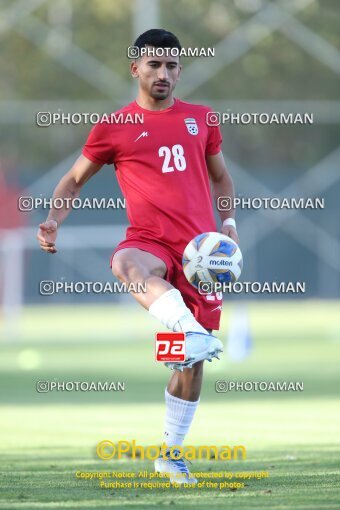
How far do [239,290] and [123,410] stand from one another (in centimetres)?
311

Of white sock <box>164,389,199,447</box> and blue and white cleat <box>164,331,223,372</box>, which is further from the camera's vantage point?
white sock <box>164,389,199,447</box>

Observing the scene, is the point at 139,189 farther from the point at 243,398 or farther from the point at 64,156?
the point at 64,156

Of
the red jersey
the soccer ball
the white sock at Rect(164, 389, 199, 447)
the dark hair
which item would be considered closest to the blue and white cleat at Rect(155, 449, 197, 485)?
the white sock at Rect(164, 389, 199, 447)

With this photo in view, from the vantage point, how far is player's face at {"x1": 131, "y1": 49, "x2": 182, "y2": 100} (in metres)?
7.38

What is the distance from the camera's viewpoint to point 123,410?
11852mm

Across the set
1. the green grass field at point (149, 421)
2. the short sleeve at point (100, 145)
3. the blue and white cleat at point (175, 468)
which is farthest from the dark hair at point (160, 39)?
the green grass field at point (149, 421)

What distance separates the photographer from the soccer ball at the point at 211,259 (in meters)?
7.12

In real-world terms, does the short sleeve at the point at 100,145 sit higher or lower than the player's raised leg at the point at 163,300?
higher

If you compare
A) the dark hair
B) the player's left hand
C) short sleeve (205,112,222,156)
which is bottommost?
the player's left hand

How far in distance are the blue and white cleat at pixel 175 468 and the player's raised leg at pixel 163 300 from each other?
0.61 metres

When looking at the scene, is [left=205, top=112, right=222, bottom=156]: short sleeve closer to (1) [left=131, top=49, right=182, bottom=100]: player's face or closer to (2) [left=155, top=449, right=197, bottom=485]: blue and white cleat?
(1) [left=131, top=49, right=182, bottom=100]: player's face

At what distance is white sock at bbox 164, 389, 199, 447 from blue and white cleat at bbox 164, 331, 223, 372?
0.66 meters

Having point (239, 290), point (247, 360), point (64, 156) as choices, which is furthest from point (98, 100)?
point (239, 290)

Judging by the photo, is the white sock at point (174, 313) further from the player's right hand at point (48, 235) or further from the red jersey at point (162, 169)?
the player's right hand at point (48, 235)
